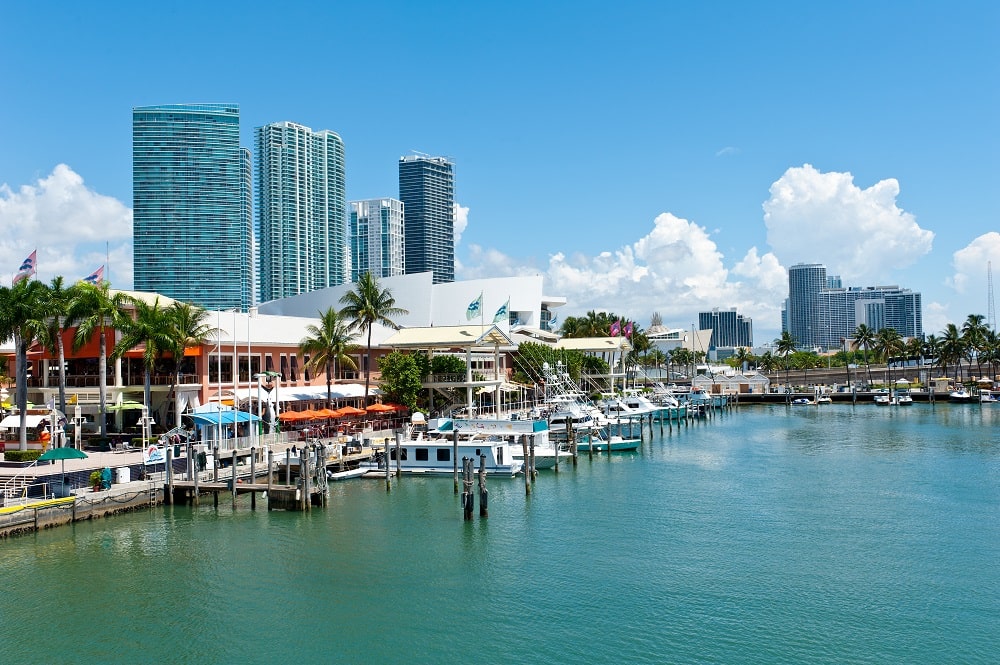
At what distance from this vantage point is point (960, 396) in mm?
130500

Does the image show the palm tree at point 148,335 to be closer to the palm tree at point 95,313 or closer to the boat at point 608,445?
the palm tree at point 95,313

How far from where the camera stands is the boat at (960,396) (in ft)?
427

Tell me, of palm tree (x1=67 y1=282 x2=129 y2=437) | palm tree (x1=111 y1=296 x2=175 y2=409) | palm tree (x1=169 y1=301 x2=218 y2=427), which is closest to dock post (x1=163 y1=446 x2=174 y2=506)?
palm tree (x1=111 y1=296 x2=175 y2=409)

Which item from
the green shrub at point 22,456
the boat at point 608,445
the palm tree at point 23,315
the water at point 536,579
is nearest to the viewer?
the water at point 536,579

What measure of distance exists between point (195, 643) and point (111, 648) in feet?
8.05

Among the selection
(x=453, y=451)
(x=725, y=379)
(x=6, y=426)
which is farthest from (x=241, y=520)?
(x=725, y=379)

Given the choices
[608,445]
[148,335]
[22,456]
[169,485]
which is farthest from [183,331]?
[608,445]

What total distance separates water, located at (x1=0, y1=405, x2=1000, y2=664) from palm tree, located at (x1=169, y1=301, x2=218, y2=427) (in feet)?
51.5

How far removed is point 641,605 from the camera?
2881 cm

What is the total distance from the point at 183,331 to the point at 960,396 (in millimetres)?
117826

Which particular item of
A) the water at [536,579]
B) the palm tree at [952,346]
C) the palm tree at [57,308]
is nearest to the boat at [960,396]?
the palm tree at [952,346]

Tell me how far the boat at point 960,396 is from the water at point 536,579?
89.0 meters

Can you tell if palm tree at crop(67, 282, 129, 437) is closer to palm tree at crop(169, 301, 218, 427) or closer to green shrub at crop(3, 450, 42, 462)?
palm tree at crop(169, 301, 218, 427)

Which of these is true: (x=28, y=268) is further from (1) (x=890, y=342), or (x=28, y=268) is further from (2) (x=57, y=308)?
(1) (x=890, y=342)
